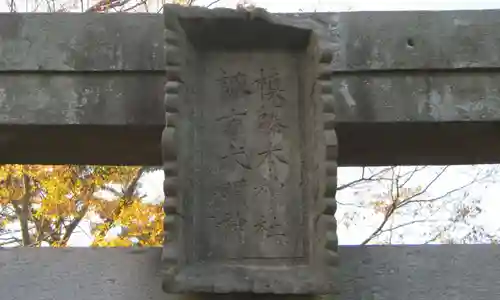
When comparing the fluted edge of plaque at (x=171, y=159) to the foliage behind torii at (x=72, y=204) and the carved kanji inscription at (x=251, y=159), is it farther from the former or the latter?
the foliage behind torii at (x=72, y=204)

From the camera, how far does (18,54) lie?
2164 millimetres

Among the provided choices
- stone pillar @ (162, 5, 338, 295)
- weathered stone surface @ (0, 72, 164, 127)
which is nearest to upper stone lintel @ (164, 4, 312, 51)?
stone pillar @ (162, 5, 338, 295)

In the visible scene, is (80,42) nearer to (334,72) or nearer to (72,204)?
(334,72)

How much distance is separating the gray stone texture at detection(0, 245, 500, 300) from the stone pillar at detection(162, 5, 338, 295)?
1.02 feet

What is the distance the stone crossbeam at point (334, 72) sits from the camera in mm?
2133

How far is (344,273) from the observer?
2236 millimetres

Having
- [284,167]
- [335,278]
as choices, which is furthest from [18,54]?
[335,278]

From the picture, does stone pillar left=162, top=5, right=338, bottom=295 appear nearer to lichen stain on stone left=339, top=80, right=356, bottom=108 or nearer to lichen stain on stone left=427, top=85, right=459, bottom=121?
lichen stain on stone left=339, top=80, right=356, bottom=108

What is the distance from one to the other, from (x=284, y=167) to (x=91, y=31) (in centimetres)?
82

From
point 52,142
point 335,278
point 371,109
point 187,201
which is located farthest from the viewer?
point 52,142

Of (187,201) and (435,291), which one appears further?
(435,291)

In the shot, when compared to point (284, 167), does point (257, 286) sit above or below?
below

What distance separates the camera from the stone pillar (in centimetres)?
190

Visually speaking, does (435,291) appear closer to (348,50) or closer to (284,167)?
(284,167)
